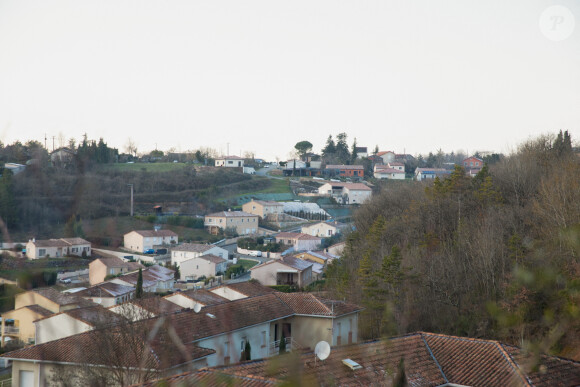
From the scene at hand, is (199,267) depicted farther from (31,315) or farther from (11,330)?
(31,315)

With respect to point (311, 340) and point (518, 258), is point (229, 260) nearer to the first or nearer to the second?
point (311, 340)

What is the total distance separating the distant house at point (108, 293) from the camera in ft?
52.9

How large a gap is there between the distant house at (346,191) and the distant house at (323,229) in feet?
28.1

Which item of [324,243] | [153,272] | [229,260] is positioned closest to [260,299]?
[153,272]

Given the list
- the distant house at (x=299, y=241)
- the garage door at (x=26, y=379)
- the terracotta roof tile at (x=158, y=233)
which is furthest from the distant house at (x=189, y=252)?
the garage door at (x=26, y=379)

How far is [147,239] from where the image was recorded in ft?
87.6

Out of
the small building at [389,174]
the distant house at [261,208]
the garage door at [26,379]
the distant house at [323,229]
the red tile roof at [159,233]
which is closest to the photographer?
the garage door at [26,379]

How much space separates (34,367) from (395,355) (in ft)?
16.6

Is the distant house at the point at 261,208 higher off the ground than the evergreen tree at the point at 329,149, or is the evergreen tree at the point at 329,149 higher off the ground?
the evergreen tree at the point at 329,149

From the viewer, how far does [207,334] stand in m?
8.41

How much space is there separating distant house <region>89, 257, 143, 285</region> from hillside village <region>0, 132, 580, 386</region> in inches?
2.6

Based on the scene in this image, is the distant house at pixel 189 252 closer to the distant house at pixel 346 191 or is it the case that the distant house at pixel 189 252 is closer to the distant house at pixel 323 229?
the distant house at pixel 323 229

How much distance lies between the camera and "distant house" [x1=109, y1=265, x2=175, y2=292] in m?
18.9

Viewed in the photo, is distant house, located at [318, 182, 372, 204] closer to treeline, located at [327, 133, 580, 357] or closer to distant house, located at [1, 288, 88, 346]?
treeline, located at [327, 133, 580, 357]
